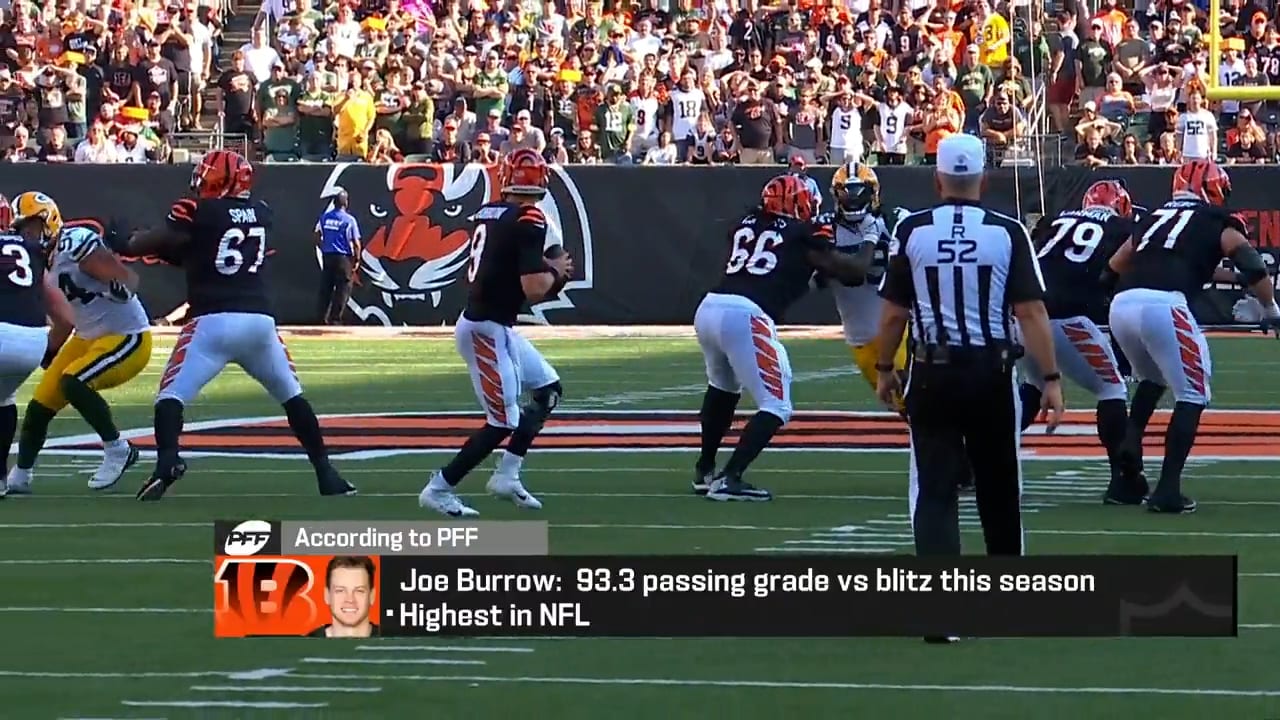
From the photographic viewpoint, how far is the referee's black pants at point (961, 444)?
25.6ft

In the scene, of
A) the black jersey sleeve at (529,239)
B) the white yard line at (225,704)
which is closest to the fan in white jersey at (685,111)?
the black jersey sleeve at (529,239)

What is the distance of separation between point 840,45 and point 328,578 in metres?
21.5

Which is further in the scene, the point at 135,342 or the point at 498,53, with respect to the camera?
the point at 498,53

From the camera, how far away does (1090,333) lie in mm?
12016

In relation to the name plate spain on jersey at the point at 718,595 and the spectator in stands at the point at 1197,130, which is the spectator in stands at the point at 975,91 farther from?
the name plate spain on jersey at the point at 718,595

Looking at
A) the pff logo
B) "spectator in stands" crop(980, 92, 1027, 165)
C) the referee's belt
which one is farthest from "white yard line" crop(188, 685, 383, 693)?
"spectator in stands" crop(980, 92, 1027, 165)

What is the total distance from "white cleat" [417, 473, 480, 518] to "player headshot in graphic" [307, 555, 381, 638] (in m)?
3.72

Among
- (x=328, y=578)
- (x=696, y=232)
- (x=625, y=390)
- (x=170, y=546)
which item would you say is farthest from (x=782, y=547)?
(x=696, y=232)

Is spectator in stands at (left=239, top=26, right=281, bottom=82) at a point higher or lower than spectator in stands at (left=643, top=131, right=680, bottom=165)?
higher

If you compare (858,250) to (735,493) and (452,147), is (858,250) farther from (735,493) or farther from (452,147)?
(452,147)

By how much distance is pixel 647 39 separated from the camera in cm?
2866

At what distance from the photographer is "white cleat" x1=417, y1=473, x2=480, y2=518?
36.4ft

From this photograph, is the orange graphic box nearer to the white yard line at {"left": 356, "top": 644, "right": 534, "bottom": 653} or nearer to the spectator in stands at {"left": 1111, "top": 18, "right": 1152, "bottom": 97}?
the white yard line at {"left": 356, "top": 644, "right": 534, "bottom": 653}

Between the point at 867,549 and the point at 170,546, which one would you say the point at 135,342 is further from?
the point at 867,549
